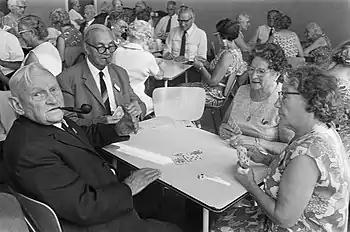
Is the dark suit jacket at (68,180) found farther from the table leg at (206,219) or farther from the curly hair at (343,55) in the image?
the curly hair at (343,55)

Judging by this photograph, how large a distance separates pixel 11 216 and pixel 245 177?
3.26ft

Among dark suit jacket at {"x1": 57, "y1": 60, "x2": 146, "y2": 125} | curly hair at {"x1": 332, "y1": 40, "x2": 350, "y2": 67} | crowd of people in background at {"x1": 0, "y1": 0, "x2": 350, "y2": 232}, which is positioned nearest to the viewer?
crowd of people in background at {"x1": 0, "y1": 0, "x2": 350, "y2": 232}

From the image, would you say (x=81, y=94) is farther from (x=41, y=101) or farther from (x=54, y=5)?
(x=54, y=5)

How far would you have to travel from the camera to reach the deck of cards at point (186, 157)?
2325 mm

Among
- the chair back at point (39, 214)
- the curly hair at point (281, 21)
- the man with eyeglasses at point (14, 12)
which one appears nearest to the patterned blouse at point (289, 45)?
the curly hair at point (281, 21)

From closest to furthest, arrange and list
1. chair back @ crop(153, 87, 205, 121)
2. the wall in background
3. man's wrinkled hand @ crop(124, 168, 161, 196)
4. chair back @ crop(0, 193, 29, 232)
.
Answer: chair back @ crop(0, 193, 29, 232)
man's wrinkled hand @ crop(124, 168, 161, 196)
chair back @ crop(153, 87, 205, 121)
the wall in background

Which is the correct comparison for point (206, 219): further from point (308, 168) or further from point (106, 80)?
point (106, 80)

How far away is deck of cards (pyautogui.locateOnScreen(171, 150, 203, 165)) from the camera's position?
2325 mm

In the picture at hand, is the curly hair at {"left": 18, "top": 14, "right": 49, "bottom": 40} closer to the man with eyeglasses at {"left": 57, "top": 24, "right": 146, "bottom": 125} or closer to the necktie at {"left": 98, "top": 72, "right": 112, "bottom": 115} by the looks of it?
the man with eyeglasses at {"left": 57, "top": 24, "right": 146, "bottom": 125}

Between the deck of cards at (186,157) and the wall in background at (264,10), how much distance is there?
5.53 meters

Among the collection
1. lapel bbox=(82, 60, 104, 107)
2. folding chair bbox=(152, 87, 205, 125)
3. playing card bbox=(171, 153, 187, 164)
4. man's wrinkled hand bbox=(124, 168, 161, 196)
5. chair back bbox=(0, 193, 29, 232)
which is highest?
lapel bbox=(82, 60, 104, 107)

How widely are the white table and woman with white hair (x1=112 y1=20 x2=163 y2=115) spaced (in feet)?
3.75

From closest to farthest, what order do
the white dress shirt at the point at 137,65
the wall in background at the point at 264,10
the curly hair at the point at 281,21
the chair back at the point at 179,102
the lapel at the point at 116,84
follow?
1. the lapel at the point at 116,84
2. the chair back at the point at 179,102
3. the white dress shirt at the point at 137,65
4. the curly hair at the point at 281,21
5. the wall in background at the point at 264,10

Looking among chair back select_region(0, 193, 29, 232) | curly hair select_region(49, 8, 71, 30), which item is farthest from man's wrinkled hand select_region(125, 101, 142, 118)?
curly hair select_region(49, 8, 71, 30)
